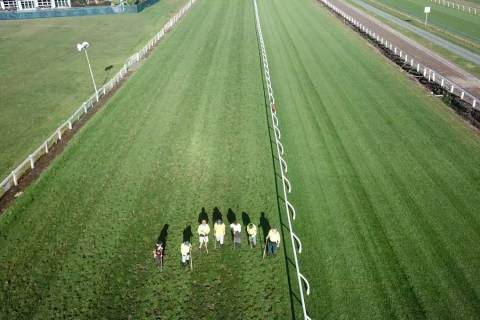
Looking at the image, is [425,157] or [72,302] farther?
[425,157]

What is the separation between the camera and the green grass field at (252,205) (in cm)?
1479

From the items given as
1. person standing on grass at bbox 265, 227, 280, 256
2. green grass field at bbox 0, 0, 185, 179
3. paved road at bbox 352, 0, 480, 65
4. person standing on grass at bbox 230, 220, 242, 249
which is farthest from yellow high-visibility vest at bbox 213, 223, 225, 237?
paved road at bbox 352, 0, 480, 65

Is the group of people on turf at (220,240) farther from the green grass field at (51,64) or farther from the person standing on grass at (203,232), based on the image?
the green grass field at (51,64)

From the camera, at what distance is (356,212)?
19.2 metres

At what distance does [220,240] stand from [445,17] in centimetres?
6817

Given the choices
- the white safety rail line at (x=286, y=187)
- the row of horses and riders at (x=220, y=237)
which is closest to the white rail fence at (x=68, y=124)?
the row of horses and riders at (x=220, y=237)

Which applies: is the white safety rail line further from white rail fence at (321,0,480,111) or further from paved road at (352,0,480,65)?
paved road at (352,0,480,65)

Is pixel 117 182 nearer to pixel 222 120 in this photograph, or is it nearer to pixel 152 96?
pixel 222 120

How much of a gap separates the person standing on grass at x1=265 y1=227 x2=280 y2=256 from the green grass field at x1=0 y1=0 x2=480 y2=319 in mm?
477

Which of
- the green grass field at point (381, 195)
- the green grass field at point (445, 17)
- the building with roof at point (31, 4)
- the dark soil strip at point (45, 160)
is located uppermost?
the building with roof at point (31, 4)

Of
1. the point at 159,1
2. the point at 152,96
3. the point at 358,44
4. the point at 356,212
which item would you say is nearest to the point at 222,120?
the point at 152,96

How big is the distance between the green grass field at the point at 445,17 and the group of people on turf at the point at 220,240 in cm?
4755

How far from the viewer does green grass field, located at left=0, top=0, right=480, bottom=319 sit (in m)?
14.8

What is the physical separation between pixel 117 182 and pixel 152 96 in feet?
44.5
